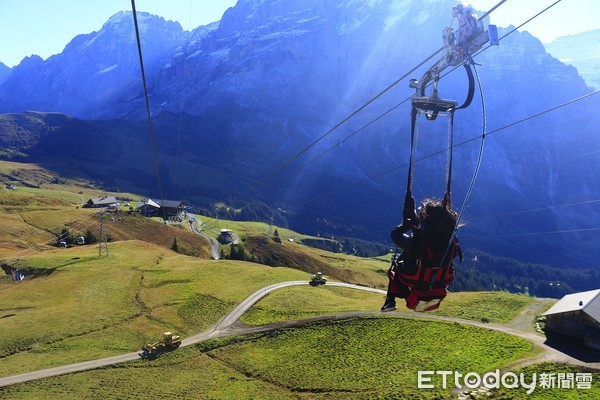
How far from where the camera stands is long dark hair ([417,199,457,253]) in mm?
14016

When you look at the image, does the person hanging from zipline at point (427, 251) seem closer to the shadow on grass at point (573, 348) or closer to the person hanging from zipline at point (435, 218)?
the person hanging from zipline at point (435, 218)

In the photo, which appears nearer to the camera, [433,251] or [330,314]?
[433,251]

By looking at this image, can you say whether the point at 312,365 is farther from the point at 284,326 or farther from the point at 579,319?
the point at 579,319

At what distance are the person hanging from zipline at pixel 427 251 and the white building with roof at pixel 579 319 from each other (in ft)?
143

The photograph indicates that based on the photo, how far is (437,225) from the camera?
1402 centimetres

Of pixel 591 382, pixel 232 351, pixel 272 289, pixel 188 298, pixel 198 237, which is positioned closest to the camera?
pixel 591 382

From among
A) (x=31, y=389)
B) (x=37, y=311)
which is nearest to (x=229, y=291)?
(x=37, y=311)

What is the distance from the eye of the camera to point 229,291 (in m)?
85.0

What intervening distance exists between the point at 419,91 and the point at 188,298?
7268 centimetres

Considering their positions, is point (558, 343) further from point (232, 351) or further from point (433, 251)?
point (433, 251)

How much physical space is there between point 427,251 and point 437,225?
0.97 metres

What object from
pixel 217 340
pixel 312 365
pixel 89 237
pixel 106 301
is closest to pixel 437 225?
pixel 312 365

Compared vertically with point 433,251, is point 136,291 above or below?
below

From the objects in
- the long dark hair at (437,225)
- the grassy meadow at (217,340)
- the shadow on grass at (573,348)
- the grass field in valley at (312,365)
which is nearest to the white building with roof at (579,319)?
the shadow on grass at (573,348)
